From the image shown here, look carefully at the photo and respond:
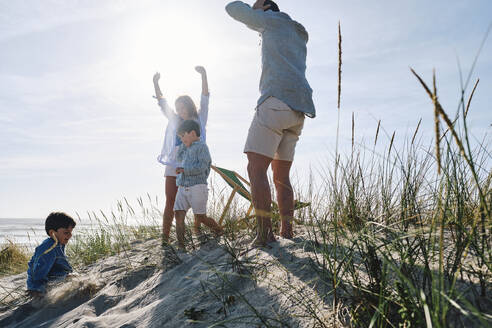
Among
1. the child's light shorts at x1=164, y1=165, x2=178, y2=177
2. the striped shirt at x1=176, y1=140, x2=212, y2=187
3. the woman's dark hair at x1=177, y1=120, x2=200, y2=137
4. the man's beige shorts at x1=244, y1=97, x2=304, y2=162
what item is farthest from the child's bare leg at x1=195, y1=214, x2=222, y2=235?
the man's beige shorts at x1=244, y1=97, x2=304, y2=162

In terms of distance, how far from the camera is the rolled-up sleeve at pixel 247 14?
2561 mm

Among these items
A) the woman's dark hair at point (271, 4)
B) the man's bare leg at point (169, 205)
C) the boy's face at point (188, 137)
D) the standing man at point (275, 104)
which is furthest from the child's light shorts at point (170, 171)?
the woman's dark hair at point (271, 4)

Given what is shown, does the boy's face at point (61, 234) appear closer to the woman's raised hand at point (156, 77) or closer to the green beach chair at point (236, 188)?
the green beach chair at point (236, 188)

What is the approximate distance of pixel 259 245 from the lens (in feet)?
7.72

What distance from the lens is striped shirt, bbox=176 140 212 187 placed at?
3426 mm

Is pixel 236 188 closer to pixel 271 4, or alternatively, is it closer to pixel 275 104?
pixel 275 104

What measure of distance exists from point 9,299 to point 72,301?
103cm

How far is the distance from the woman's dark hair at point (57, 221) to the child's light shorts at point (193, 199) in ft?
3.98

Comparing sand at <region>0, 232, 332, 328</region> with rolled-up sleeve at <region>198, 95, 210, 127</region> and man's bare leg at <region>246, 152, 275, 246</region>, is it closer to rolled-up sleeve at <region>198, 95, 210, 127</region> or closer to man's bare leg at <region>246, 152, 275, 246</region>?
man's bare leg at <region>246, 152, 275, 246</region>

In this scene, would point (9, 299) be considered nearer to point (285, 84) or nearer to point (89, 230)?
point (89, 230)

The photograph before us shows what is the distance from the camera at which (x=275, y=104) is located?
2.47m

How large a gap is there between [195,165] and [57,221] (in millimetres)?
1583

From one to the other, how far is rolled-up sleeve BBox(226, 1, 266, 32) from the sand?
1.65m

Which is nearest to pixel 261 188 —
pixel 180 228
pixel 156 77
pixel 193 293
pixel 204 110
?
pixel 193 293
